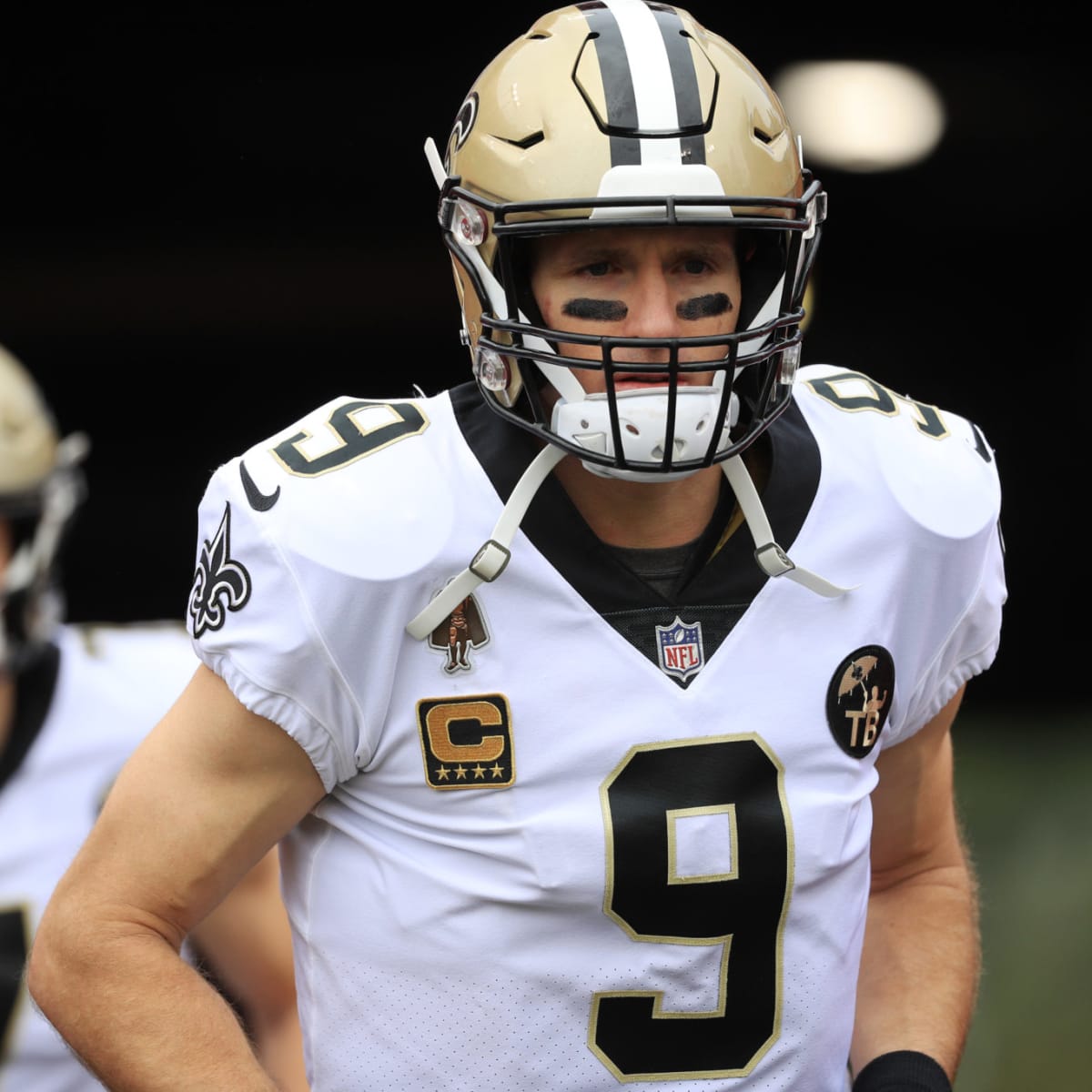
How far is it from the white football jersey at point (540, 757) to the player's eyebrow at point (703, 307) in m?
0.22

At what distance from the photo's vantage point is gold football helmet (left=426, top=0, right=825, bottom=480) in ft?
5.48

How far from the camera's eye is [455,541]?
5.64 ft

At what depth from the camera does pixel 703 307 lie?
174cm

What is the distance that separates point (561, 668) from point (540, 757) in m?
0.09

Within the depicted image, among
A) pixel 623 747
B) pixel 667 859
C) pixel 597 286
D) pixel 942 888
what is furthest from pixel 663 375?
pixel 942 888

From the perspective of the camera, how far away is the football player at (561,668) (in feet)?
5.50

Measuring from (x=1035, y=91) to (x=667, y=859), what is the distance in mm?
3888

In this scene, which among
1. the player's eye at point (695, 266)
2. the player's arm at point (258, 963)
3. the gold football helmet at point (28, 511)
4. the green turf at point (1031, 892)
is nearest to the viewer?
the player's eye at point (695, 266)

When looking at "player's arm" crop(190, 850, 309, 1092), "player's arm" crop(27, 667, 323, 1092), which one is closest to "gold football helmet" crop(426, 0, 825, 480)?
"player's arm" crop(27, 667, 323, 1092)

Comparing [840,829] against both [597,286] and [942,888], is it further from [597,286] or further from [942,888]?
[597,286]

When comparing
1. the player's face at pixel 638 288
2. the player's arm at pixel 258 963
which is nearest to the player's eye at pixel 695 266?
the player's face at pixel 638 288

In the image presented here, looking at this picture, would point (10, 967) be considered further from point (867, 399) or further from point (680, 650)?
point (867, 399)

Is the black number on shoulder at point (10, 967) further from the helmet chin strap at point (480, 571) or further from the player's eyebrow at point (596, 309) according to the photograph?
the player's eyebrow at point (596, 309)

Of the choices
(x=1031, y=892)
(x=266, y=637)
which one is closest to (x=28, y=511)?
(x=266, y=637)
